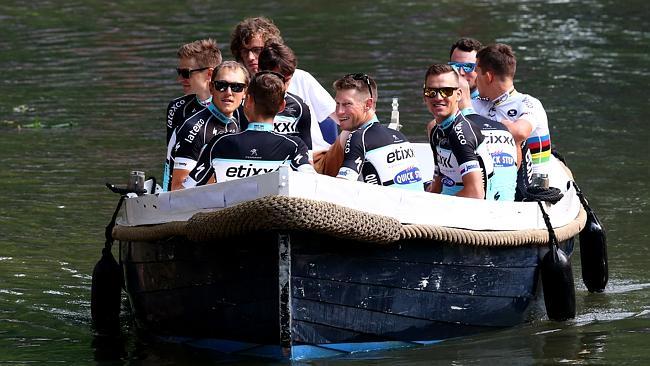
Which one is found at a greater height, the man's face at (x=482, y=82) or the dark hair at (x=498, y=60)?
the dark hair at (x=498, y=60)

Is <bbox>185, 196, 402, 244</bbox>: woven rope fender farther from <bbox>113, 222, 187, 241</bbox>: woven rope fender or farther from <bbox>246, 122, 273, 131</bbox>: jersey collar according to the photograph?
<bbox>246, 122, 273, 131</bbox>: jersey collar

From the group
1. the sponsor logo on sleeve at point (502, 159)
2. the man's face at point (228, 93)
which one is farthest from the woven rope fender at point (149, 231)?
the sponsor logo on sleeve at point (502, 159)

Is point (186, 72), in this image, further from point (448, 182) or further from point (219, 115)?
point (448, 182)

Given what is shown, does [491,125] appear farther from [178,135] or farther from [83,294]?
[83,294]

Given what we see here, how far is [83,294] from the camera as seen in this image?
32.2ft

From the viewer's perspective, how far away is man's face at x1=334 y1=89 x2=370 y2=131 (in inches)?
309

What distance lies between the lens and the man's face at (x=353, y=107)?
309 inches

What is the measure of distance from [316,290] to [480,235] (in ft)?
3.34

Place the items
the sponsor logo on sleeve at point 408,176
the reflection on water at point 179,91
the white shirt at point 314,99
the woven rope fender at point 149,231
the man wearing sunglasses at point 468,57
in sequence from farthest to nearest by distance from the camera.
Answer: the man wearing sunglasses at point 468,57 < the white shirt at point 314,99 < the reflection on water at point 179,91 < the sponsor logo on sleeve at point 408,176 < the woven rope fender at point 149,231

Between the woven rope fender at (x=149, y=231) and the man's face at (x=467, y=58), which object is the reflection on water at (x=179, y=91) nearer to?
the woven rope fender at (x=149, y=231)

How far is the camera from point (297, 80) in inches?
386

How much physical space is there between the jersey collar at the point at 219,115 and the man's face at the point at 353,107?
83cm

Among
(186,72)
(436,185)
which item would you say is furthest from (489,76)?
(186,72)

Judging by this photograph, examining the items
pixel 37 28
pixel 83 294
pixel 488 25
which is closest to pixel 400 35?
pixel 488 25
